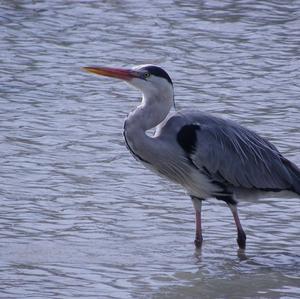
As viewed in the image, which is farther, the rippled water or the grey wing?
the grey wing

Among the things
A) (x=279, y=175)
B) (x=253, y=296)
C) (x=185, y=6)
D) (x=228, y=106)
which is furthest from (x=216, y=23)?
(x=253, y=296)

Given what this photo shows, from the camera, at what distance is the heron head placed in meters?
8.54

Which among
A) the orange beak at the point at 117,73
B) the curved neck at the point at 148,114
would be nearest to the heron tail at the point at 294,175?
the curved neck at the point at 148,114

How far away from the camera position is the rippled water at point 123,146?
7879 millimetres

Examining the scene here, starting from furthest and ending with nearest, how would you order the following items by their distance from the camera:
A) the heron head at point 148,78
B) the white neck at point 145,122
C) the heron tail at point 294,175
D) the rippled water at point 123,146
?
1. the heron tail at point 294,175
2. the heron head at point 148,78
3. the white neck at point 145,122
4. the rippled water at point 123,146

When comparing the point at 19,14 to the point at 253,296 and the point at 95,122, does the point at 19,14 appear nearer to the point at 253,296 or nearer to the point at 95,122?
the point at 95,122

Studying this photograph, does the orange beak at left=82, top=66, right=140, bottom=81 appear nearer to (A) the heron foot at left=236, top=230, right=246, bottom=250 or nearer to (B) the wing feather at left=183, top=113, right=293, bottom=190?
(B) the wing feather at left=183, top=113, right=293, bottom=190

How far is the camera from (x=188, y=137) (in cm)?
852

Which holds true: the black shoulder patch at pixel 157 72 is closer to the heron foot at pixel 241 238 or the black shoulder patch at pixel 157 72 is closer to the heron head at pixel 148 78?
the heron head at pixel 148 78

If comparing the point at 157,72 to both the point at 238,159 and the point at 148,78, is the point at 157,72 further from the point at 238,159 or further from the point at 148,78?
the point at 238,159

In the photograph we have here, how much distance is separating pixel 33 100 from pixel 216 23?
4.77 m

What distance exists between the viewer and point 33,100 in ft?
41.3

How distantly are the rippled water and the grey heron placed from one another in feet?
1.20

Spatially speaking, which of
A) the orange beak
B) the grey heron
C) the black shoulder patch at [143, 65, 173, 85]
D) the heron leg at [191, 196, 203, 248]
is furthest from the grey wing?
the orange beak
